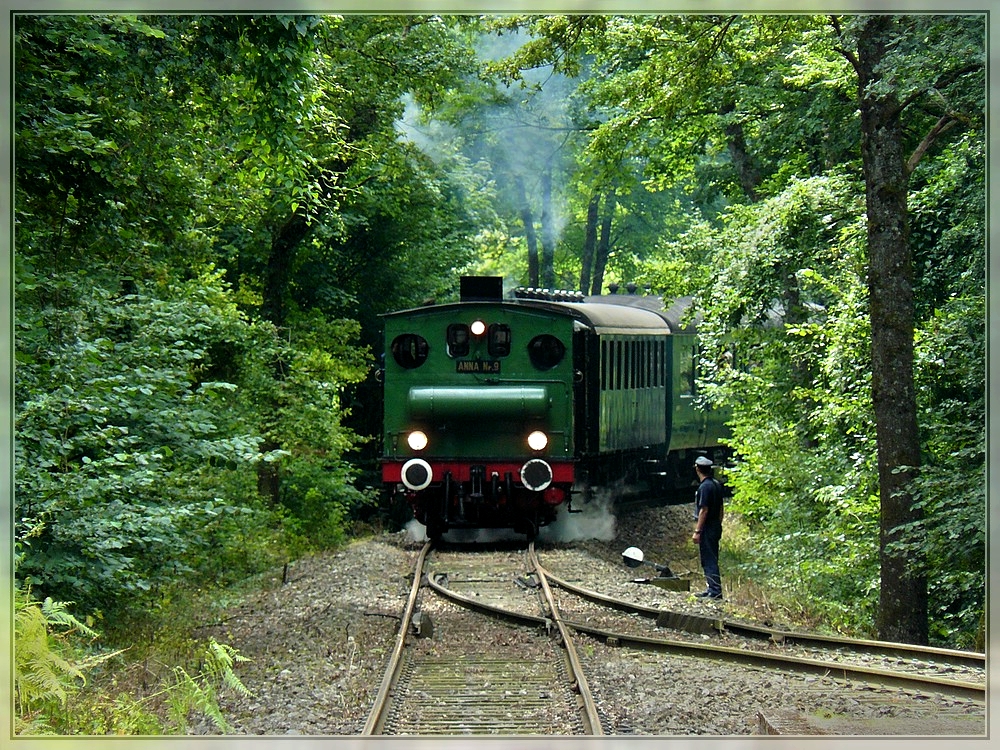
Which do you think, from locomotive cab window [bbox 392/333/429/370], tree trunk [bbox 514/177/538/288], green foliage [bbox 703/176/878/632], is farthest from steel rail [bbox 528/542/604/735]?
tree trunk [bbox 514/177/538/288]

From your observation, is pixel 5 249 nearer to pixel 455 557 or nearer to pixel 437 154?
pixel 455 557

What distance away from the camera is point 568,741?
563 centimetres

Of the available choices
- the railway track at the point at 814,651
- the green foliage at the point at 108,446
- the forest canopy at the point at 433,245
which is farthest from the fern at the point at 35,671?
the railway track at the point at 814,651

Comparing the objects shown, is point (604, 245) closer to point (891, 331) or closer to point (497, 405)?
point (497, 405)

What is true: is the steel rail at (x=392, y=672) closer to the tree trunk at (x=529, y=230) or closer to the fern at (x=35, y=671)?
the fern at (x=35, y=671)

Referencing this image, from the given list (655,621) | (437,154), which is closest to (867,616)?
(655,621)

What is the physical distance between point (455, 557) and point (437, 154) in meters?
5.74

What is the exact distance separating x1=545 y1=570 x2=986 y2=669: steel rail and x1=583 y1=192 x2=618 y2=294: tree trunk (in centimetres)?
610

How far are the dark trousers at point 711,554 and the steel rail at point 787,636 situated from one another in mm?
820

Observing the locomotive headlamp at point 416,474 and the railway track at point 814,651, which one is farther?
the locomotive headlamp at point 416,474

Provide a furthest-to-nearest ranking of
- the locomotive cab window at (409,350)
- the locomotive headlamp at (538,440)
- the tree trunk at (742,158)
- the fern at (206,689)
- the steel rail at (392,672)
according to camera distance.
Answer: the tree trunk at (742,158)
the locomotive cab window at (409,350)
the locomotive headlamp at (538,440)
the fern at (206,689)
the steel rail at (392,672)

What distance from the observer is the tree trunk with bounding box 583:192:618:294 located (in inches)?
577

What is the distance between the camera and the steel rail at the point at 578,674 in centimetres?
613

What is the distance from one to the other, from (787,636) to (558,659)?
1.56 m
